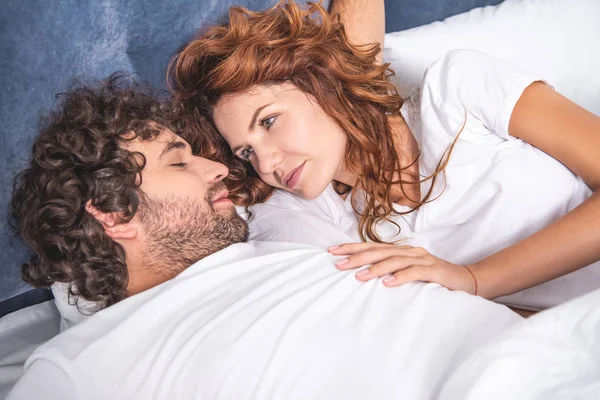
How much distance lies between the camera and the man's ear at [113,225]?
1.34 m

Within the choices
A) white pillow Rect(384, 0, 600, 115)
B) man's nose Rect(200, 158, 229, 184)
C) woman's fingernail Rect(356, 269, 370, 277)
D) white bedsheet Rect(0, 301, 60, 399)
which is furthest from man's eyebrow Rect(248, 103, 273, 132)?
white bedsheet Rect(0, 301, 60, 399)

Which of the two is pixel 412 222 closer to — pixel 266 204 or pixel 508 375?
pixel 266 204

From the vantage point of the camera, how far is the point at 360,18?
1.72 meters

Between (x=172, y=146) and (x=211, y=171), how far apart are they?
104mm

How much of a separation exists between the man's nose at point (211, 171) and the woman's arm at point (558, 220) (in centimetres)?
61

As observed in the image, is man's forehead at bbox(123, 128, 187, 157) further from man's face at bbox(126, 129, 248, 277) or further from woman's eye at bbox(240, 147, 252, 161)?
woman's eye at bbox(240, 147, 252, 161)

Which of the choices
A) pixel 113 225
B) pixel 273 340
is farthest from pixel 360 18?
pixel 273 340

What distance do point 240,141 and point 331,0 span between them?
0.57 metres

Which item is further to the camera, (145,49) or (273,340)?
(145,49)

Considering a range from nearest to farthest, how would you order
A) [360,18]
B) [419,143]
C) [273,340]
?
[273,340], [419,143], [360,18]

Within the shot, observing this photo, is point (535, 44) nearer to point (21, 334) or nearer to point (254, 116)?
point (254, 116)

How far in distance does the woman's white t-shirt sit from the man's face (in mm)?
213

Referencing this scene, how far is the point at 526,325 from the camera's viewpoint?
1.02m

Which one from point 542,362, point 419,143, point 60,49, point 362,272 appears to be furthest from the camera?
point 419,143
